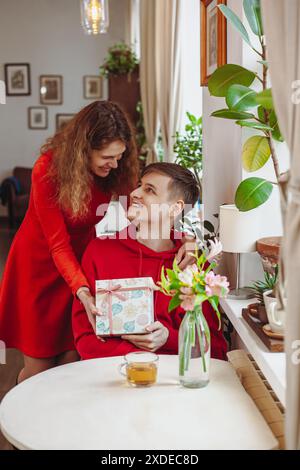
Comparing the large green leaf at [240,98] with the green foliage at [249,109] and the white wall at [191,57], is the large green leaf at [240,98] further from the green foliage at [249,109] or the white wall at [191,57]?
the white wall at [191,57]

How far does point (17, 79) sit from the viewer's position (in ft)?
35.2

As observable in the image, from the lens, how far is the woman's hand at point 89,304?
219 centimetres

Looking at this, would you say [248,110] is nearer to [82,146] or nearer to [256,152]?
[256,152]

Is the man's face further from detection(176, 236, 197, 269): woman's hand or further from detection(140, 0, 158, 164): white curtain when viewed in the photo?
detection(140, 0, 158, 164): white curtain

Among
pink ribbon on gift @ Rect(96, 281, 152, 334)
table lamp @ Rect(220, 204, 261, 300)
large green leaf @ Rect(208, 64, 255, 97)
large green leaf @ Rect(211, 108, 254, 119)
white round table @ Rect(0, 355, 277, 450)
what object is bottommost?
white round table @ Rect(0, 355, 277, 450)

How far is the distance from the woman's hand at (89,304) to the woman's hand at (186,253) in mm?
341

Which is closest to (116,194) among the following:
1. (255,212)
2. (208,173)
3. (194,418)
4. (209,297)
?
(208,173)

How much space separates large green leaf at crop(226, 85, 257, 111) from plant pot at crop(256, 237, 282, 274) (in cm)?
46

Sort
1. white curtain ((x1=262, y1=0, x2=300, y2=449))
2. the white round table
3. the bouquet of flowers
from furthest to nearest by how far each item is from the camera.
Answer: the bouquet of flowers < the white round table < white curtain ((x1=262, y1=0, x2=300, y2=449))

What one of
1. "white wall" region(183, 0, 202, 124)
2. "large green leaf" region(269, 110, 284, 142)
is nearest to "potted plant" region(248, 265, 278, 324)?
"large green leaf" region(269, 110, 284, 142)

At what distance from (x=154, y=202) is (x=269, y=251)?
18.4 inches

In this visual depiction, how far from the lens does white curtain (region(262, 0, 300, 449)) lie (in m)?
1.38

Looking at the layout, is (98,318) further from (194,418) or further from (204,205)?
(204,205)

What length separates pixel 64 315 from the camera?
3.01 metres
